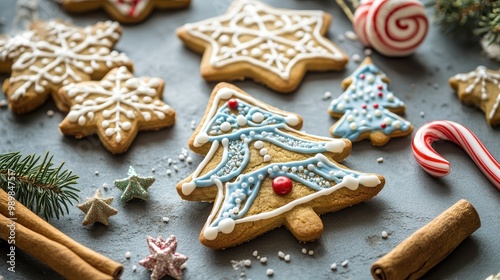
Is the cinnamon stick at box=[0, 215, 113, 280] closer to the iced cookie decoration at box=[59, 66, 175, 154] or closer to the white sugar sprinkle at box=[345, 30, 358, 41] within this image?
the iced cookie decoration at box=[59, 66, 175, 154]

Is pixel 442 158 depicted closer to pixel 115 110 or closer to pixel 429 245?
pixel 429 245

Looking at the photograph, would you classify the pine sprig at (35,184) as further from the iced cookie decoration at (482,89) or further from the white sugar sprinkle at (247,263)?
the iced cookie decoration at (482,89)

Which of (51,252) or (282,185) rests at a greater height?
(282,185)

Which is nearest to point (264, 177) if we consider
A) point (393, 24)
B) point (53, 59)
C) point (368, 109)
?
point (368, 109)

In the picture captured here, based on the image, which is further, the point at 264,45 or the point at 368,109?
the point at 264,45

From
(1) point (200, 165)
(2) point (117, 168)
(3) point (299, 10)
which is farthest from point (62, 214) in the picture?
(3) point (299, 10)

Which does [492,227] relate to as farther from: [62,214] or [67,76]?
[67,76]
